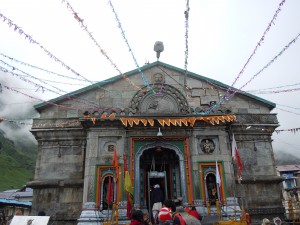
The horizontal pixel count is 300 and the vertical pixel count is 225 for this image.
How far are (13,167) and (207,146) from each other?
94.3 meters

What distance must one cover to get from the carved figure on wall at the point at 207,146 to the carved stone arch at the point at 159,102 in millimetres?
1990

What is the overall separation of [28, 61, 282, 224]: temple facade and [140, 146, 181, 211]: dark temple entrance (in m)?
0.06

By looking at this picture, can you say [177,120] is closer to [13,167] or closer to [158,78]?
[158,78]

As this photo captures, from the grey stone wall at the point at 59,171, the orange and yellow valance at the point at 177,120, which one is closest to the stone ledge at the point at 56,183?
the grey stone wall at the point at 59,171

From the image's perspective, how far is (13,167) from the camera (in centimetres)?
9494

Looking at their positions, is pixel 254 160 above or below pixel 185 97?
below

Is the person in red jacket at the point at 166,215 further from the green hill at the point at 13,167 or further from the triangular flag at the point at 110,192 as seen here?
the green hill at the point at 13,167

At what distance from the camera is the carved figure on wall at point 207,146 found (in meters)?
15.8

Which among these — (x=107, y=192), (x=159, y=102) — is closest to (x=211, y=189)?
(x=107, y=192)

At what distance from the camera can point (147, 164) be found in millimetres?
16969

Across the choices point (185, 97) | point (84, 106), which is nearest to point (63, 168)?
point (84, 106)

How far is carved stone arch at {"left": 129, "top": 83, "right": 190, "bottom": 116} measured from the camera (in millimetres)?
16984

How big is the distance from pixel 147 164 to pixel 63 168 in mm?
4903

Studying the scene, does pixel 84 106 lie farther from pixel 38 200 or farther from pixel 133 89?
pixel 38 200
